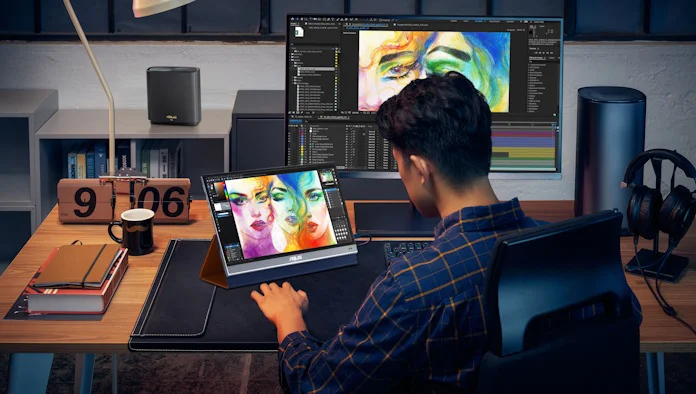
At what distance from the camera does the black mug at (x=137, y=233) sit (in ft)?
7.22

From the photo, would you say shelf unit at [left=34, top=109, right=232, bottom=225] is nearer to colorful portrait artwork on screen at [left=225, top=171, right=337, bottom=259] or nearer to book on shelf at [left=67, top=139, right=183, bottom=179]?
book on shelf at [left=67, top=139, right=183, bottom=179]

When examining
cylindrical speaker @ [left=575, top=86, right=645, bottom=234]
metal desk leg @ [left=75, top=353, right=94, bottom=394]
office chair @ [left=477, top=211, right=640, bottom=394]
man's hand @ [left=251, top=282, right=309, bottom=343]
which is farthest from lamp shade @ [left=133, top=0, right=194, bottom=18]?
office chair @ [left=477, top=211, right=640, bottom=394]

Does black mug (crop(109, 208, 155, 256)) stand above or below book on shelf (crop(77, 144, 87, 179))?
below

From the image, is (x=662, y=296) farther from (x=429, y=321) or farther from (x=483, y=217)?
(x=429, y=321)

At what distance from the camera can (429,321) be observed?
4.58ft

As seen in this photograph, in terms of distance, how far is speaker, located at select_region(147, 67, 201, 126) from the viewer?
11.4ft

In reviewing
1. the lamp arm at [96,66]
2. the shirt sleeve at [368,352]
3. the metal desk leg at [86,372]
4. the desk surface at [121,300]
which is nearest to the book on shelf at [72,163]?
the lamp arm at [96,66]

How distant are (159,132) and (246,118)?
36cm

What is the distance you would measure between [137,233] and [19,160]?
180cm

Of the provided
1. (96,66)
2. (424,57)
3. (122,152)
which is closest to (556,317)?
(424,57)

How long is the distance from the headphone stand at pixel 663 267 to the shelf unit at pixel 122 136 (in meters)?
1.76

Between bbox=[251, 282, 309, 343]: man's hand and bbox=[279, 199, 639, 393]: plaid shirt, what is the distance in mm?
Result: 237

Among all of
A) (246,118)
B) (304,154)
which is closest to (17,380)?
(304,154)

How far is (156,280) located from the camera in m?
2.06
